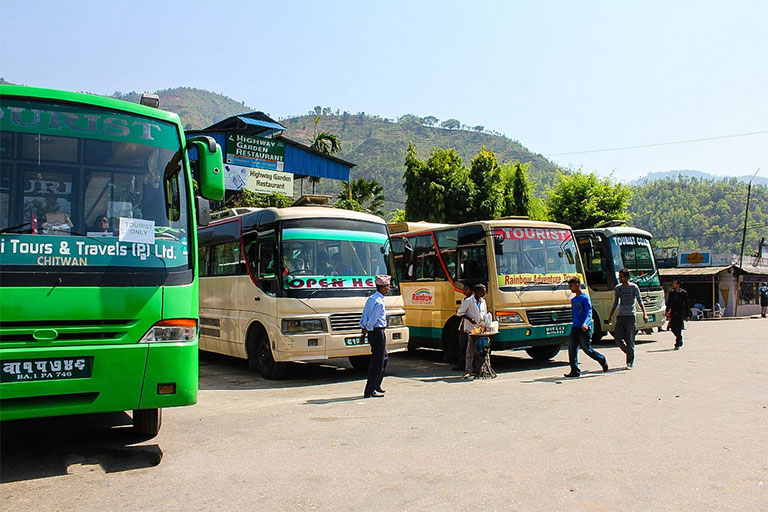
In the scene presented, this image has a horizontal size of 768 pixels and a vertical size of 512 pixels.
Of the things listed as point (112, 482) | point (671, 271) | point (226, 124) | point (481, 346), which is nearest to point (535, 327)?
point (481, 346)

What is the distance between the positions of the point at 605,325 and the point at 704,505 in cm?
1388

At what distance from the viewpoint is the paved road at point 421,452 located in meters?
5.02

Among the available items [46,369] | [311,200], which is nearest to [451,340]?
[311,200]

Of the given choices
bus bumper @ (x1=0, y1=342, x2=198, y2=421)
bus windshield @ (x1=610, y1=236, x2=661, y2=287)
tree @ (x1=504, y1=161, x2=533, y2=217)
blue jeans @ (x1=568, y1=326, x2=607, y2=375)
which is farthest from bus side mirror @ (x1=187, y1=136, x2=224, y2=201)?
tree @ (x1=504, y1=161, x2=533, y2=217)

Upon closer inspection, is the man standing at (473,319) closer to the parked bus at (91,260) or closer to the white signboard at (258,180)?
the parked bus at (91,260)

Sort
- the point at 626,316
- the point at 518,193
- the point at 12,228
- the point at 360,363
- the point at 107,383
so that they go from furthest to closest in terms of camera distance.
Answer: the point at 518,193
the point at 360,363
the point at 626,316
the point at 107,383
the point at 12,228

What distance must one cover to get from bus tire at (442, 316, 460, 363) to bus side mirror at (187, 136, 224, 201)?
26.8 feet

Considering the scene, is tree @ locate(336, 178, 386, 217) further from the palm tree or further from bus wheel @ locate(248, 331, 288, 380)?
bus wheel @ locate(248, 331, 288, 380)

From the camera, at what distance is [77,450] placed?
6535mm

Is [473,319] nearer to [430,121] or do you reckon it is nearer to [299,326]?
[299,326]

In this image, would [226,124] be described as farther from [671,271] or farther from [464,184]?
[671,271]

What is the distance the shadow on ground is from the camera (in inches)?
233

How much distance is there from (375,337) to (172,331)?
415 centimetres

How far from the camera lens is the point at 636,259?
18734 mm
